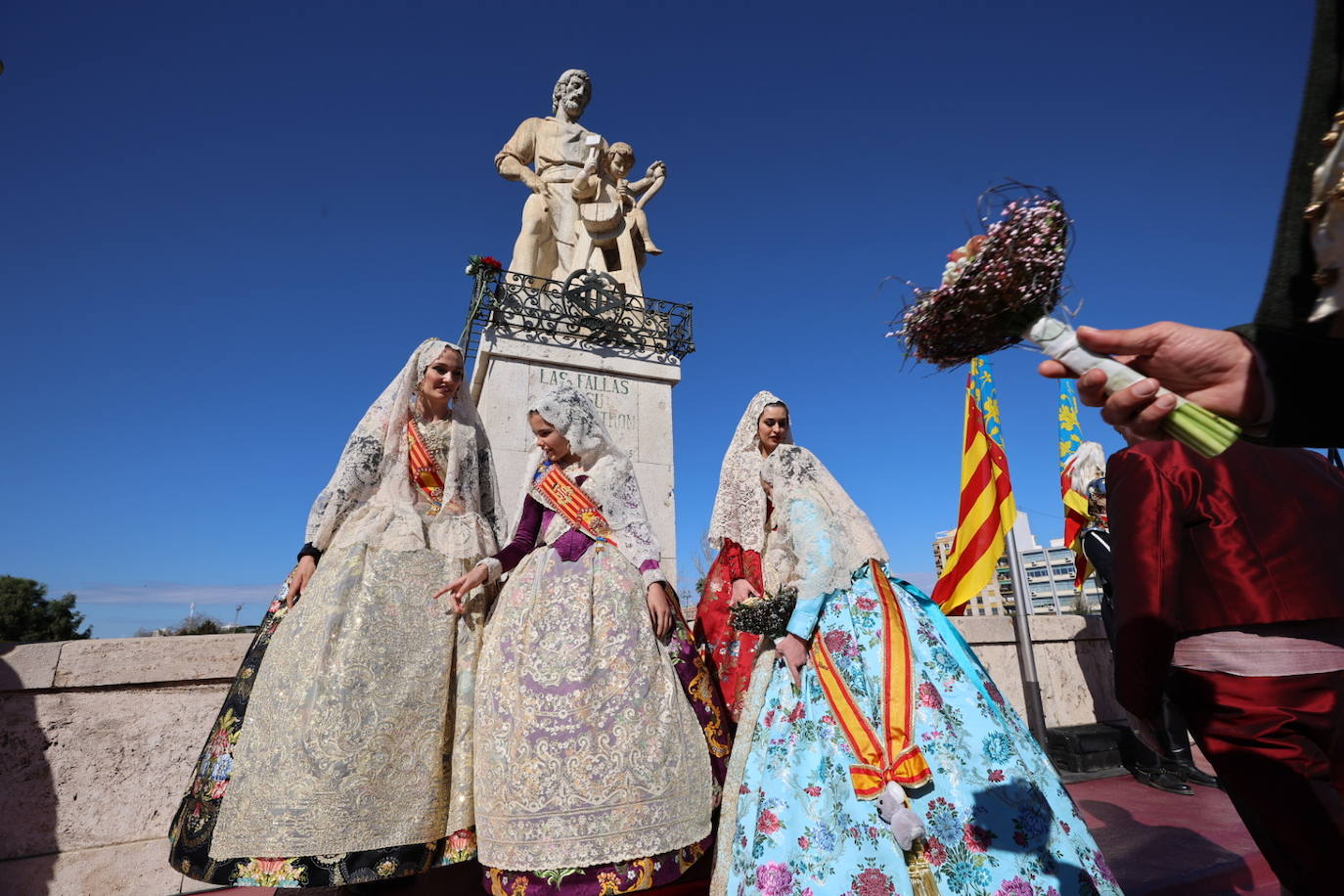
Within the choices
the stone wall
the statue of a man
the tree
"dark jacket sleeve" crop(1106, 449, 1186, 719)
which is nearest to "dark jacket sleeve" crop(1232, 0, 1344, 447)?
"dark jacket sleeve" crop(1106, 449, 1186, 719)

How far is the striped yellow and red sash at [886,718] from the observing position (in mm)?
2156

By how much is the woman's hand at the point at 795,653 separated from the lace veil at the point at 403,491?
4.47 feet

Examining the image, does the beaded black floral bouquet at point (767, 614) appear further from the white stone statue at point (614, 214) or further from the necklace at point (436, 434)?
the white stone statue at point (614, 214)

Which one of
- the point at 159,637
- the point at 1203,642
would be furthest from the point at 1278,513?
the point at 159,637

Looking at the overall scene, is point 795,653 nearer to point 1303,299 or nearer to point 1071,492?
point 1303,299

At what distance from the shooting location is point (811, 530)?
2.75 metres

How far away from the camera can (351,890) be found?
2328 millimetres

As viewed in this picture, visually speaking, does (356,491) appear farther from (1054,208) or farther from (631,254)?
(631,254)

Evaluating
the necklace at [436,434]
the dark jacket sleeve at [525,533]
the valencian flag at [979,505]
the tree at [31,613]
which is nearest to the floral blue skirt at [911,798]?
the dark jacket sleeve at [525,533]

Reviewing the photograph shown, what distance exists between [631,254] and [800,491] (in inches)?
226

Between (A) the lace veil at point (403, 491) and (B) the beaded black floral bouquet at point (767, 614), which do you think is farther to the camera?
(A) the lace veil at point (403, 491)

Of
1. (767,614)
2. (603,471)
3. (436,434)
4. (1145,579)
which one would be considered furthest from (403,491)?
(1145,579)

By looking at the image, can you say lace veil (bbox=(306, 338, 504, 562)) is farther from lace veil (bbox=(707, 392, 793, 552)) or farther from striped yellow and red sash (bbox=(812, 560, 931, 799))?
striped yellow and red sash (bbox=(812, 560, 931, 799))

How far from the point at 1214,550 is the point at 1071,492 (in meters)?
3.83
